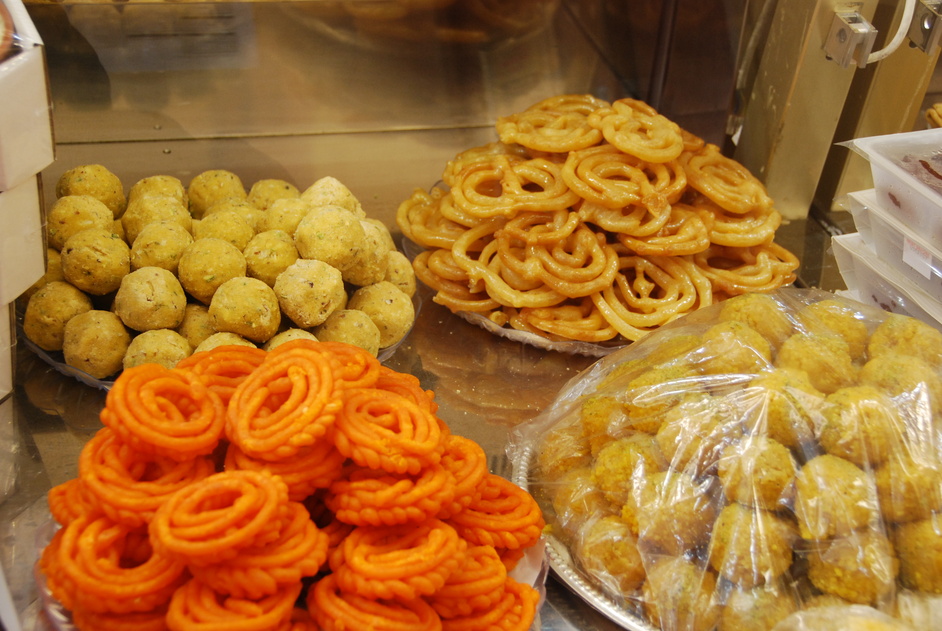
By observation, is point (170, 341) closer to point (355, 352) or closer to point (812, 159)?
point (355, 352)

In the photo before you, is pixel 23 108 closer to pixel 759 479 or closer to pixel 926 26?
pixel 759 479

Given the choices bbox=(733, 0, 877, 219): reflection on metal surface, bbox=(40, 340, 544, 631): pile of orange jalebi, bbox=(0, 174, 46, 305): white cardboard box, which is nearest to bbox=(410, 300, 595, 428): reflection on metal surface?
bbox=(40, 340, 544, 631): pile of orange jalebi

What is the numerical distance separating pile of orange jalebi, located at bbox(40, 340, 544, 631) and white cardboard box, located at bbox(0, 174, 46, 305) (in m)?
0.42

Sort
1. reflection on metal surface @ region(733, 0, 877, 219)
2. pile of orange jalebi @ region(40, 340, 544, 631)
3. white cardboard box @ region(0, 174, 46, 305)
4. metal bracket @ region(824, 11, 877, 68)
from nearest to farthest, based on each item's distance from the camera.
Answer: pile of orange jalebi @ region(40, 340, 544, 631)
white cardboard box @ region(0, 174, 46, 305)
metal bracket @ region(824, 11, 877, 68)
reflection on metal surface @ region(733, 0, 877, 219)

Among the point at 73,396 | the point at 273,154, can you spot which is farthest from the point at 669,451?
the point at 273,154

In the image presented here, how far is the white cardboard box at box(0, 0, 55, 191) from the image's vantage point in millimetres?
1285

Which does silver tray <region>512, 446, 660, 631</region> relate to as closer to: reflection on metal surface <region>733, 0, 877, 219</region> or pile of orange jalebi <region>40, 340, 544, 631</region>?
pile of orange jalebi <region>40, 340, 544, 631</region>

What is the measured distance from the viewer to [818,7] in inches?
92.7

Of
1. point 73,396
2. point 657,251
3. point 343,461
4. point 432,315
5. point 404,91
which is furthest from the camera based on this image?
point 404,91

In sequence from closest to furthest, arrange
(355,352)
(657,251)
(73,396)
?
(355,352) → (73,396) → (657,251)

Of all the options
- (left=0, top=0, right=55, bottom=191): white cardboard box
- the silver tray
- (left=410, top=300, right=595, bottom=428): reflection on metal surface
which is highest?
(left=0, top=0, right=55, bottom=191): white cardboard box

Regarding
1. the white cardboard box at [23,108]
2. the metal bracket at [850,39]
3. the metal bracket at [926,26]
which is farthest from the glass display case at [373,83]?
the white cardboard box at [23,108]

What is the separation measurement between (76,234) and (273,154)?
3.48ft

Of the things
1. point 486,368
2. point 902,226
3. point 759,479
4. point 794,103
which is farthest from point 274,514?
point 794,103
